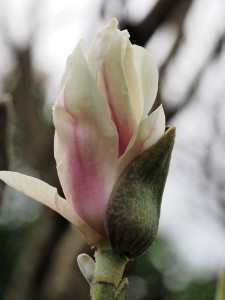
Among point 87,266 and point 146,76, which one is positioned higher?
point 146,76

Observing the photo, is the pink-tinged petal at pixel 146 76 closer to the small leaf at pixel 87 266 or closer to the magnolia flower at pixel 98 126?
the magnolia flower at pixel 98 126

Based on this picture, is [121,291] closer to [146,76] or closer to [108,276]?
[108,276]

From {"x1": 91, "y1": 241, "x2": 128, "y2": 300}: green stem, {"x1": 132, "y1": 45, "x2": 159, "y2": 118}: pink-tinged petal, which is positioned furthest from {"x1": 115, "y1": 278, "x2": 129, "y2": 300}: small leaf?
{"x1": 132, "y1": 45, "x2": 159, "y2": 118}: pink-tinged petal

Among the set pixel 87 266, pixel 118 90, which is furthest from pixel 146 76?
pixel 87 266

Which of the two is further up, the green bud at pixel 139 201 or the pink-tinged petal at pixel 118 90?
the pink-tinged petal at pixel 118 90

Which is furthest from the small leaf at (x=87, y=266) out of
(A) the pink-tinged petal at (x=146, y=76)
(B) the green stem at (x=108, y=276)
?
(A) the pink-tinged petal at (x=146, y=76)

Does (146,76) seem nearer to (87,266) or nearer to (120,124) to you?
(120,124)
